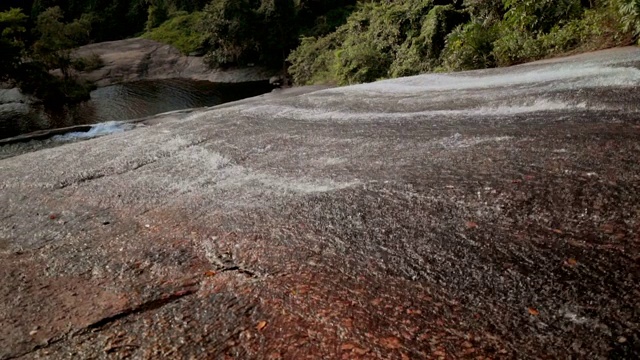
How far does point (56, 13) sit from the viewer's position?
30719 millimetres

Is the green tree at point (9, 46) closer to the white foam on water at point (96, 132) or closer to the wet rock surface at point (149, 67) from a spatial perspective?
the white foam on water at point (96, 132)

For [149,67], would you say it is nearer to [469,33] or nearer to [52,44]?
[52,44]

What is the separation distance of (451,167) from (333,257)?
187 cm

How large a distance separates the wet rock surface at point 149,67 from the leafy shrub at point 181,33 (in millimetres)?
812

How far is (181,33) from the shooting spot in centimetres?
4012

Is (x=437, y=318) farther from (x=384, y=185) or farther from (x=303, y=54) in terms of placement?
(x=303, y=54)

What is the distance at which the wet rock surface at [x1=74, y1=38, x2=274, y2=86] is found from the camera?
33.7m

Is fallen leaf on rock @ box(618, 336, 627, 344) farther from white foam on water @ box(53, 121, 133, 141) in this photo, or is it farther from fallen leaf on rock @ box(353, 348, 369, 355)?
white foam on water @ box(53, 121, 133, 141)

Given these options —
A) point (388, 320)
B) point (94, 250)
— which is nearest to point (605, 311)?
point (388, 320)

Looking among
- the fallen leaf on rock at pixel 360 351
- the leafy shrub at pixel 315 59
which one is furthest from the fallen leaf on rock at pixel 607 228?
the leafy shrub at pixel 315 59

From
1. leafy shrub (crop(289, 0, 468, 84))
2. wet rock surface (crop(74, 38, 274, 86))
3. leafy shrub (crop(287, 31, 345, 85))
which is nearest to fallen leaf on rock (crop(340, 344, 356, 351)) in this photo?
leafy shrub (crop(289, 0, 468, 84))

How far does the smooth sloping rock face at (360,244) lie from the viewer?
2480 mm

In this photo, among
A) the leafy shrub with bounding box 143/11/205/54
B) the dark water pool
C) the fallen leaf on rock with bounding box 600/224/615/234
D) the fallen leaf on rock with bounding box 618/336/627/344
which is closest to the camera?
the fallen leaf on rock with bounding box 618/336/627/344

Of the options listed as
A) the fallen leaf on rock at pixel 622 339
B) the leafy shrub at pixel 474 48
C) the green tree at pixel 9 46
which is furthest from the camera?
the green tree at pixel 9 46
